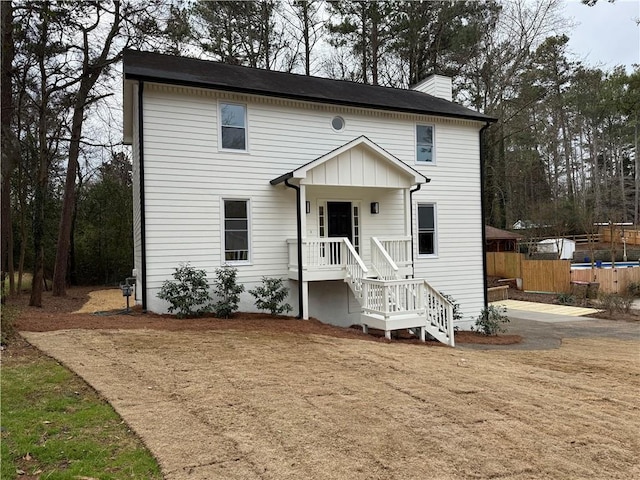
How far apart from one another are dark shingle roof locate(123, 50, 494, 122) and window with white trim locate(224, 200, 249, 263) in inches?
111

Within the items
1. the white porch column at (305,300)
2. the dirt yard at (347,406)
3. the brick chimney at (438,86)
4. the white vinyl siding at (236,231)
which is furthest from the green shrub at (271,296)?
the brick chimney at (438,86)

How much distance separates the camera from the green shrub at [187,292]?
1005 centimetres

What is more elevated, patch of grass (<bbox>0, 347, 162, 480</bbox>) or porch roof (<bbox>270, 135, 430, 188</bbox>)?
porch roof (<bbox>270, 135, 430, 188</bbox>)

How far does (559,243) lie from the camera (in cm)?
3203

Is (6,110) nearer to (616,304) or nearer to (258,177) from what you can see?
(258,177)

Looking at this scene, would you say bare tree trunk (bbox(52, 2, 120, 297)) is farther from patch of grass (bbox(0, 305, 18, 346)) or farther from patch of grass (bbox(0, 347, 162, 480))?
patch of grass (bbox(0, 347, 162, 480))

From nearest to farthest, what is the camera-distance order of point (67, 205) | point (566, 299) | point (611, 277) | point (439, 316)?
point (439, 316), point (67, 205), point (566, 299), point (611, 277)

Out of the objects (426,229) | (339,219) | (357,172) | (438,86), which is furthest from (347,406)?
(438,86)

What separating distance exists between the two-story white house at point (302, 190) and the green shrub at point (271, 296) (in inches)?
17.2

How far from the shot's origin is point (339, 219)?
12586 millimetres

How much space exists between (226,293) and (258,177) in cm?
302

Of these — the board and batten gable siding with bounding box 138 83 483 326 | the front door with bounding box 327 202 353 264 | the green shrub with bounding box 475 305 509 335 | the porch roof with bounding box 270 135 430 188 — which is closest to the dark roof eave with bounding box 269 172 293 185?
the porch roof with bounding box 270 135 430 188

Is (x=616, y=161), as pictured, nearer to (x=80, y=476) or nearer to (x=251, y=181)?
(x=251, y=181)

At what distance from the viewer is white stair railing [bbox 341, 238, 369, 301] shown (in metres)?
10.5
